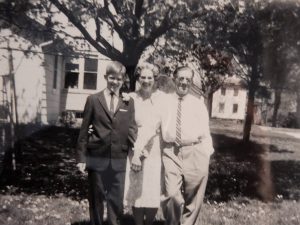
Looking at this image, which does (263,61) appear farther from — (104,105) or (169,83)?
(104,105)

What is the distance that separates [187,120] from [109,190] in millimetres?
974

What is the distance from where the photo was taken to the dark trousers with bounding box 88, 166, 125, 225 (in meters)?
3.73

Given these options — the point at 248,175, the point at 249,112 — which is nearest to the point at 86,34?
the point at 248,175

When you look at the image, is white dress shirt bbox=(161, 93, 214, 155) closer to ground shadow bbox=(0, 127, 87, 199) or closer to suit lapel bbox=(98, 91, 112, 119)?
suit lapel bbox=(98, 91, 112, 119)

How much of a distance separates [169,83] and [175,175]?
3.39ft

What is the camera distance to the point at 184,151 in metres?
3.90

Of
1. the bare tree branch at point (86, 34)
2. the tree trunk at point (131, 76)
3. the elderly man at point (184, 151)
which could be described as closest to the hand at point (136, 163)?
the elderly man at point (184, 151)

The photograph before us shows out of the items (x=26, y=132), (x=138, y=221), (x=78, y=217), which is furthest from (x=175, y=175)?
(x=26, y=132)

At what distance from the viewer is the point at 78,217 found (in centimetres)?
468

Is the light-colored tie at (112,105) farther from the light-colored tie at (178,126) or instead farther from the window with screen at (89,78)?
the window with screen at (89,78)

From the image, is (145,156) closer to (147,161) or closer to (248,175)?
(147,161)

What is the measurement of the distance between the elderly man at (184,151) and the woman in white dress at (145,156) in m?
0.10

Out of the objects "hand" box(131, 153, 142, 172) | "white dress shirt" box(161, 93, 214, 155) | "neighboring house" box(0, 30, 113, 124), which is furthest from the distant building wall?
"hand" box(131, 153, 142, 172)

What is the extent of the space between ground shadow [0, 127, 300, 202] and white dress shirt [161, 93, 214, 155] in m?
2.30
